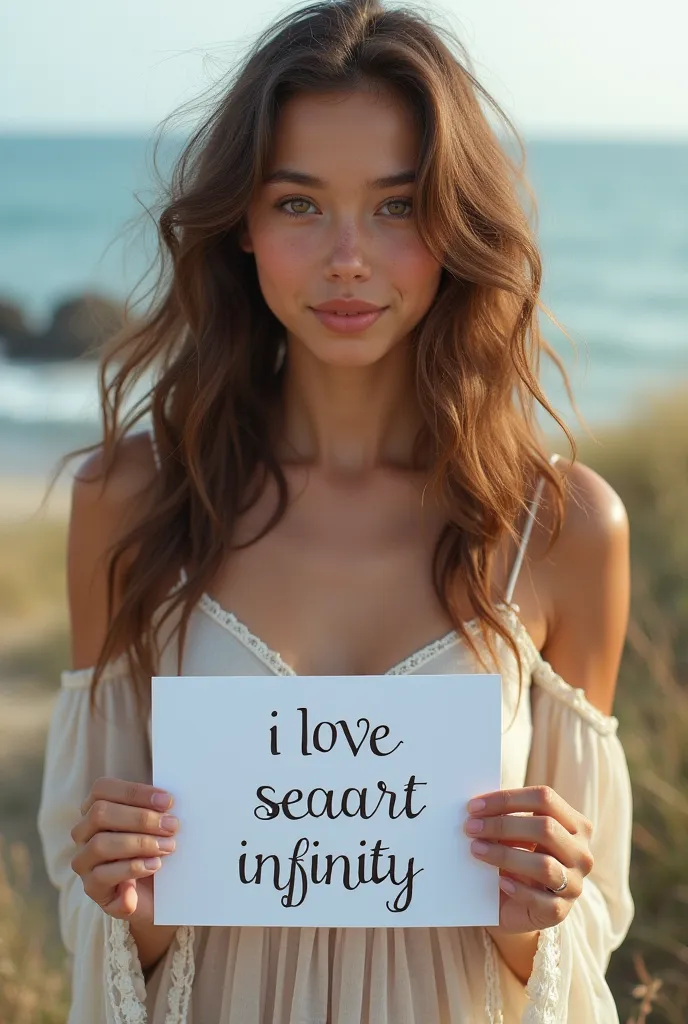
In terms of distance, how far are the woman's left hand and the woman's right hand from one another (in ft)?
1.33

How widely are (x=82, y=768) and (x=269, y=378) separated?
29.8 inches

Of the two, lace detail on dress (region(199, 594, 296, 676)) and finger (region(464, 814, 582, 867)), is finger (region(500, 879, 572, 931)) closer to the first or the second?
finger (region(464, 814, 582, 867))

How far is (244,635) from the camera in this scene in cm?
175

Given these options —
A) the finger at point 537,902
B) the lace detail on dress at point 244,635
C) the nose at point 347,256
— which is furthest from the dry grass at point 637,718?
the nose at point 347,256

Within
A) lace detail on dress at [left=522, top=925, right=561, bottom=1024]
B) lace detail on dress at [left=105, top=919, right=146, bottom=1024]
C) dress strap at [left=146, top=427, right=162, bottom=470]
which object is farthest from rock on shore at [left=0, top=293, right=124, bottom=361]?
lace detail on dress at [left=522, top=925, right=561, bottom=1024]

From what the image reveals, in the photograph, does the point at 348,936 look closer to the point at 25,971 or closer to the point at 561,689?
the point at 561,689

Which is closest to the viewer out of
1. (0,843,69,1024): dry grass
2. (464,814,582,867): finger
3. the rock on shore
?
(464,814,582,867): finger

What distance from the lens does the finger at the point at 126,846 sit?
148cm

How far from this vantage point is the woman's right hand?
1478 mm

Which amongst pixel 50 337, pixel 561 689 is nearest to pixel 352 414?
pixel 561 689

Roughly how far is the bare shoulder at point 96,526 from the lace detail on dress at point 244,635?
0.75 ft

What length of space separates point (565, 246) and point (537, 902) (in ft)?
55.1

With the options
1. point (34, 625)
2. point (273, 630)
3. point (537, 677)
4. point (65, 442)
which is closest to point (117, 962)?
point (273, 630)

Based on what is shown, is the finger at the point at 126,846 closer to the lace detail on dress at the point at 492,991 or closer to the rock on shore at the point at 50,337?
the lace detail on dress at the point at 492,991
